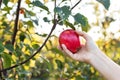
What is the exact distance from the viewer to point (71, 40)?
6.92 ft

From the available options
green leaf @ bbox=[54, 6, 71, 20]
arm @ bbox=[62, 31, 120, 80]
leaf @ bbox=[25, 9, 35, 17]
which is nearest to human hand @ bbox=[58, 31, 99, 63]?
arm @ bbox=[62, 31, 120, 80]

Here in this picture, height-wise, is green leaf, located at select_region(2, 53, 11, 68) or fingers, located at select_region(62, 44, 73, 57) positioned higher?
fingers, located at select_region(62, 44, 73, 57)

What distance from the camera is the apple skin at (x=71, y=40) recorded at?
6.93ft

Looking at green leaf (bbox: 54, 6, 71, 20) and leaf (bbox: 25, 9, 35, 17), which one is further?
leaf (bbox: 25, 9, 35, 17)

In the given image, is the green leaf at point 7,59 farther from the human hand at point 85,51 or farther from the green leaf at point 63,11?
the green leaf at point 63,11

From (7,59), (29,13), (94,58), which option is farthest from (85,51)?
(29,13)

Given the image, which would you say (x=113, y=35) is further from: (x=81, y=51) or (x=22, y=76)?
(x=81, y=51)

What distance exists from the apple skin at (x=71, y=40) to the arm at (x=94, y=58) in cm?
2

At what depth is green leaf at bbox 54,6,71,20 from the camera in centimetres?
197

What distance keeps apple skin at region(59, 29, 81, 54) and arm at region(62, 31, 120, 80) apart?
19 millimetres

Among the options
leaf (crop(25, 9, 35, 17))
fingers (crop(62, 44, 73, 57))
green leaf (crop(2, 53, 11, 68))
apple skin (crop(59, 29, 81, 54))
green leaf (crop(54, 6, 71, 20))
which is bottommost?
green leaf (crop(2, 53, 11, 68))

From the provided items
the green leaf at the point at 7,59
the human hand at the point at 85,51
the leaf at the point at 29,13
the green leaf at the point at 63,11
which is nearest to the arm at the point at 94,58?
the human hand at the point at 85,51

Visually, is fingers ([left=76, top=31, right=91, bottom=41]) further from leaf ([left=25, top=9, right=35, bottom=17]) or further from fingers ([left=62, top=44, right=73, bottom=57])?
leaf ([left=25, top=9, right=35, bottom=17])

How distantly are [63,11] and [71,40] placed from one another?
0.19 m
